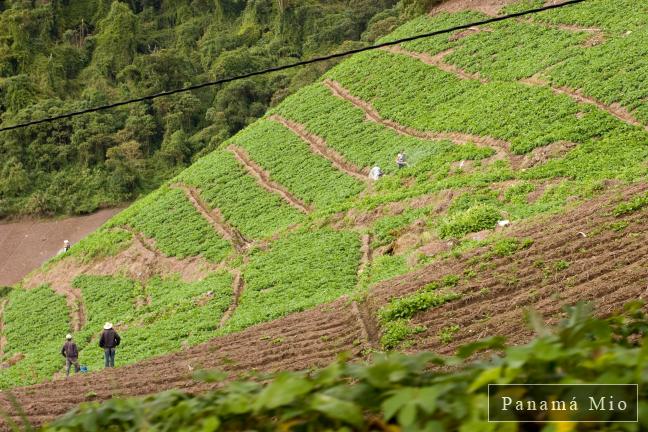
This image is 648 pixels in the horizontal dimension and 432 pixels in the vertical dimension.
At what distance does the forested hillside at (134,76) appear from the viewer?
5744cm

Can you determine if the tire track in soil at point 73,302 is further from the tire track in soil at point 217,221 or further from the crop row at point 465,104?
the crop row at point 465,104

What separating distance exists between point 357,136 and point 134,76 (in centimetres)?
3624

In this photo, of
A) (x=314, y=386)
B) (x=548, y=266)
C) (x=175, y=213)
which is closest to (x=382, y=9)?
(x=175, y=213)

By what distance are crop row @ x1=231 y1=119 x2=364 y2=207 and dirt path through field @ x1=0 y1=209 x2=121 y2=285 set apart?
14.9m

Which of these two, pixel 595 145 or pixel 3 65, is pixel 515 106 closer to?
pixel 595 145

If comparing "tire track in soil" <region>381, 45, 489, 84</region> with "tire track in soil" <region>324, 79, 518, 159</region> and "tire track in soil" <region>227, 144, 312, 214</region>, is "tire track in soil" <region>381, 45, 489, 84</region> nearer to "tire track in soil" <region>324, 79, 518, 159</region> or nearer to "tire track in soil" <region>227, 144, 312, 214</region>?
"tire track in soil" <region>324, 79, 518, 159</region>

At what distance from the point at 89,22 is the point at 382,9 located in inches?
1121

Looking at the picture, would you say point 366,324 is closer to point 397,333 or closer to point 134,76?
point 397,333

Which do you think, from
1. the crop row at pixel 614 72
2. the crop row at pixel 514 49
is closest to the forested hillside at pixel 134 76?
the crop row at pixel 514 49

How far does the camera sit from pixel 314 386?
3.50 m

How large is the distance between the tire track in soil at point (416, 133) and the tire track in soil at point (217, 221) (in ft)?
25.5

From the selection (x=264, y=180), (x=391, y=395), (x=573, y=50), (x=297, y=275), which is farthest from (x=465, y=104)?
(x=391, y=395)

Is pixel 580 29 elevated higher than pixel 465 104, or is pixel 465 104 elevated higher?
pixel 580 29

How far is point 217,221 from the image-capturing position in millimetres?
33594
